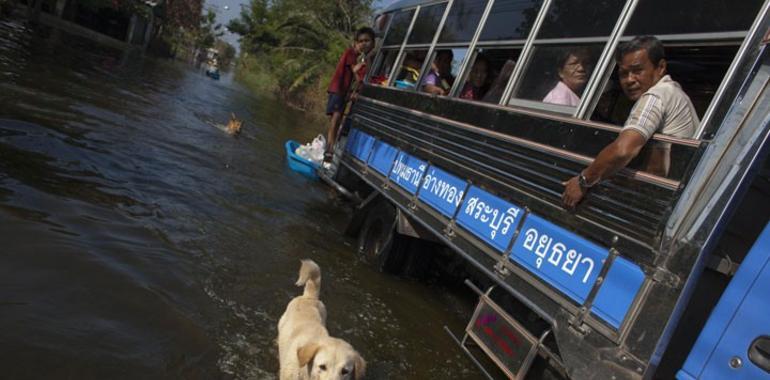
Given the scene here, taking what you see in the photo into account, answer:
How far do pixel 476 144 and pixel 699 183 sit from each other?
2.55 metres

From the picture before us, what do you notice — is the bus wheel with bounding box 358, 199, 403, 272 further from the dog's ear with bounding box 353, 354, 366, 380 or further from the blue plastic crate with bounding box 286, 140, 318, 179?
the blue plastic crate with bounding box 286, 140, 318, 179

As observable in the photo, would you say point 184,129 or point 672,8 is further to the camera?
point 184,129

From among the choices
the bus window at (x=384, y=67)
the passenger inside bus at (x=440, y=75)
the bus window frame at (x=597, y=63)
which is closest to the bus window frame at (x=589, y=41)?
the bus window frame at (x=597, y=63)

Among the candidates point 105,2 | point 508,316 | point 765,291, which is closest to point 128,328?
point 508,316

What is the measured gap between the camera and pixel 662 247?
10.1 feet

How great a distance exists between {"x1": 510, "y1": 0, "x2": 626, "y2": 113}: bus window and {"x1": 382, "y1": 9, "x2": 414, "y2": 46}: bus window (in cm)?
352

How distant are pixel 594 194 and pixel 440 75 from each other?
3.54 metres

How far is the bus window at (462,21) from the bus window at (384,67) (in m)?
1.75

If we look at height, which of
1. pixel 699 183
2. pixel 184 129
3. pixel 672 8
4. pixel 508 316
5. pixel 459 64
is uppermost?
pixel 672 8

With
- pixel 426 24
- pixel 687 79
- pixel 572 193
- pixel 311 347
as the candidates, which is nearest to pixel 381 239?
pixel 426 24

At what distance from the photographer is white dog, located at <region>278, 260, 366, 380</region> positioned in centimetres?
344

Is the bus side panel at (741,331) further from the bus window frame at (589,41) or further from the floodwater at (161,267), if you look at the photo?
the floodwater at (161,267)

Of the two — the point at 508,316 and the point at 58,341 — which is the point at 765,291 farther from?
the point at 58,341

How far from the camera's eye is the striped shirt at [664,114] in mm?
3359
